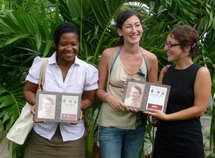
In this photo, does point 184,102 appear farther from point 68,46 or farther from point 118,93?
point 68,46

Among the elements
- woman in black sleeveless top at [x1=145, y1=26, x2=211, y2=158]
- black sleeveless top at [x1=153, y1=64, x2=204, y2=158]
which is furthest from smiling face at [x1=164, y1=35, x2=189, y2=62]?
black sleeveless top at [x1=153, y1=64, x2=204, y2=158]

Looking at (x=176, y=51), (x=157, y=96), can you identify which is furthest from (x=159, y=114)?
(x=176, y=51)

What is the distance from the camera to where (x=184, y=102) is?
219cm

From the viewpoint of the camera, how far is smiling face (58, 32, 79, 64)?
2221mm

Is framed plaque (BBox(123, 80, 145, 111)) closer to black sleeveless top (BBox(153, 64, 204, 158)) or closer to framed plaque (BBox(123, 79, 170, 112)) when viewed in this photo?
framed plaque (BBox(123, 79, 170, 112))

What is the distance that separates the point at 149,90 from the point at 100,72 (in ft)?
1.52

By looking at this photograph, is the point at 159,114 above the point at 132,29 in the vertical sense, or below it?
below

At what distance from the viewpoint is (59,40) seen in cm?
225

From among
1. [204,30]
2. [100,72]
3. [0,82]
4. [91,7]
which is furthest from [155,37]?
[0,82]

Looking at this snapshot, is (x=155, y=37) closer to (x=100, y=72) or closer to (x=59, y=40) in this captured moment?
(x=100, y=72)

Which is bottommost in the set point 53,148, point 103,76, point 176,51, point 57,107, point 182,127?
point 53,148

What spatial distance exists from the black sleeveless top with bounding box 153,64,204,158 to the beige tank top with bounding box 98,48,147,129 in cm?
28

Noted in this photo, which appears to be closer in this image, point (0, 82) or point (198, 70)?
point (198, 70)

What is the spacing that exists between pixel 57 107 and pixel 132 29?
2.95 ft
